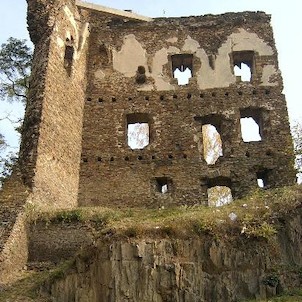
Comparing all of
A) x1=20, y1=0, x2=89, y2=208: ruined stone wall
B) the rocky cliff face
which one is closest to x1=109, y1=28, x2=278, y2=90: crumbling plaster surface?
x1=20, y1=0, x2=89, y2=208: ruined stone wall

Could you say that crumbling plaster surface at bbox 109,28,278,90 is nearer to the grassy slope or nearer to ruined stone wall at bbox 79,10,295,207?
ruined stone wall at bbox 79,10,295,207

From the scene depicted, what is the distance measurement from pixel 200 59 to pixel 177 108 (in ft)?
6.50

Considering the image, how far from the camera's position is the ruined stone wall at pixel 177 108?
14031 millimetres

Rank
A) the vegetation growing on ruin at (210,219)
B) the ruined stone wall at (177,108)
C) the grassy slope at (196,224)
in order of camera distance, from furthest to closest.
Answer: the ruined stone wall at (177,108) < the vegetation growing on ruin at (210,219) < the grassy slope at (196,224)

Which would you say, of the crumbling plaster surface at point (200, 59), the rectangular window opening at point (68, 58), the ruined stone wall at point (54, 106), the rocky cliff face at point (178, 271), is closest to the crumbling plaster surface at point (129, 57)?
the crumbling plaster surface at point (200, 59)

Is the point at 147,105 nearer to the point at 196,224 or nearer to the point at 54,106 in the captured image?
the point at 54,106

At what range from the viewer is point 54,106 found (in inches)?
519

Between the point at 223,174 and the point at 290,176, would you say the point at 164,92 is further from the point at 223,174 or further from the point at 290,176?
the point at 290,176

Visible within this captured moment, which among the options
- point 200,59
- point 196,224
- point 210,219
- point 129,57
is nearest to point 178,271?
point 196,224

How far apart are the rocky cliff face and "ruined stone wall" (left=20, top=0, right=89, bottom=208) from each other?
124 inches

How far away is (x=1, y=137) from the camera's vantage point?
16.9 metres

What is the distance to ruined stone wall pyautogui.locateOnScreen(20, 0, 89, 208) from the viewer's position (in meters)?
12.1

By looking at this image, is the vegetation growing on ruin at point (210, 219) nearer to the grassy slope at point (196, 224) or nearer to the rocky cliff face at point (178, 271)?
the grassy slope at point (196, 224)

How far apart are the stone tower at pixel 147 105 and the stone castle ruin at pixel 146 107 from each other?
3 cm
